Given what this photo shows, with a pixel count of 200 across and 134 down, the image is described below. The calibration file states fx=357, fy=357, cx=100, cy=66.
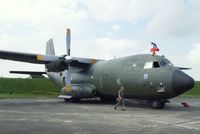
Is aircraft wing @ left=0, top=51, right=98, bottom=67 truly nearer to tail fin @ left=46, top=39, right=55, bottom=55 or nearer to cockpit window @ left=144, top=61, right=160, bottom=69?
tail fin @ left=46, top=39, right=55, bottom=55

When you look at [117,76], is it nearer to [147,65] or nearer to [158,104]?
[147,65]

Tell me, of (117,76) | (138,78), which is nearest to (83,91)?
(117,76)

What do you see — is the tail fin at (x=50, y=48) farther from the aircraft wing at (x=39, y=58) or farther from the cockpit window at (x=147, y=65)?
the cockpit window at (x=147, y=65)

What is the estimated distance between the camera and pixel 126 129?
11516 mm

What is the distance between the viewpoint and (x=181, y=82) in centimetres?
1920

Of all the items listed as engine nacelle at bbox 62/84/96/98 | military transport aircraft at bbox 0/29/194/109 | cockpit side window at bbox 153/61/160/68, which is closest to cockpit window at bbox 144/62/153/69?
military transport aircraft at bbox 0/29/194/109

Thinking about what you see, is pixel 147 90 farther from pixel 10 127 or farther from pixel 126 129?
pixel 10 127

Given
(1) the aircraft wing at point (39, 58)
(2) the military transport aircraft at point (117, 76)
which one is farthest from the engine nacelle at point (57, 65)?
(1) the aircraft wing at point (39, 58)

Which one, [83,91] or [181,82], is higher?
[181,82]

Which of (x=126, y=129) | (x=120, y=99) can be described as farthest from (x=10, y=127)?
(x=120, y=99)

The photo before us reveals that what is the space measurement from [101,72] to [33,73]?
29.8 feet

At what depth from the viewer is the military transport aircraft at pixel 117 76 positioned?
19703mm

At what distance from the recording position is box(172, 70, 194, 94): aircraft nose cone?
1922 centimetres

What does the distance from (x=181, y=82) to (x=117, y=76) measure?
204 inches
